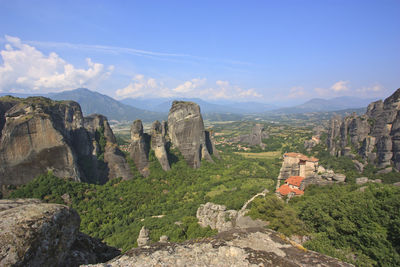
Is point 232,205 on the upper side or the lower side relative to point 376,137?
lower

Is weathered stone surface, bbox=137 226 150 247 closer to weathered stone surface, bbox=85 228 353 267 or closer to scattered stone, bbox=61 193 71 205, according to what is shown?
scattered stone, bbox=61 193 71 205

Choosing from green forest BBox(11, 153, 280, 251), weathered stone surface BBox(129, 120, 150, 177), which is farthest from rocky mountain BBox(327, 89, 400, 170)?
weathered stone surface BBox(129, 120, 150, 177)

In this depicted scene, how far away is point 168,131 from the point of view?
43.7m

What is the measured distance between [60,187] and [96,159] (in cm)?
781

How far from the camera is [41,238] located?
168 inches

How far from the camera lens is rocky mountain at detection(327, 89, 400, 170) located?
36.6m

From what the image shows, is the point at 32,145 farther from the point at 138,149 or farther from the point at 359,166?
the point at 359,166

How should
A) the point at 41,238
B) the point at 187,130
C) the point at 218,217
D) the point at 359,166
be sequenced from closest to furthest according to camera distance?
the point at 41,238
the point at 218,217
the point at 359,166
the point at 187,130

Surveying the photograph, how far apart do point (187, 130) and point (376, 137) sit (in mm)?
38383

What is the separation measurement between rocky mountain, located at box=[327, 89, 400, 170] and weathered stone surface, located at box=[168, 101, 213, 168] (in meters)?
34.3

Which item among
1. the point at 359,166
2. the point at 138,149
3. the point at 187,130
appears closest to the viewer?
the point at 138,149

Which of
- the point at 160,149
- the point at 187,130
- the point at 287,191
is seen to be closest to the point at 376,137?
the point at 287,191

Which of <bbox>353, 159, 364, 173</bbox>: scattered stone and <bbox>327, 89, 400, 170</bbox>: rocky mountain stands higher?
<bbox>327, 89, 400, 170</bbox>: rocky mountain

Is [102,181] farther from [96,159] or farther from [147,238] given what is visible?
[147,238]
